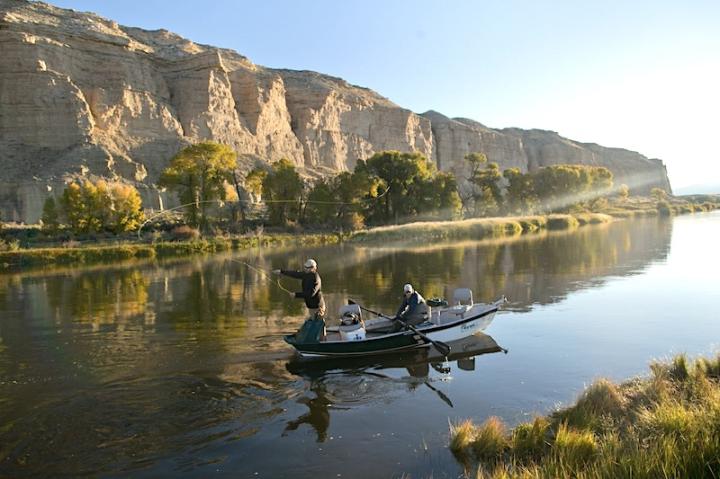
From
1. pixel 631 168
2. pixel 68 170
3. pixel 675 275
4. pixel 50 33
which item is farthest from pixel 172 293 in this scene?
pixel 631 168

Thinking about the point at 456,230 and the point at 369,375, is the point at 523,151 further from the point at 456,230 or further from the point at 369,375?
the point at 369,375

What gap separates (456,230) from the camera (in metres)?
60.2

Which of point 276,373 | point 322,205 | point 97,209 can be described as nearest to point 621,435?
point 276,373

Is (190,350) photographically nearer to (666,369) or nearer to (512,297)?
(666,369)

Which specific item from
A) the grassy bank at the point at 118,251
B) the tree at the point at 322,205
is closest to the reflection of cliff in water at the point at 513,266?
the grassy bank at the point at 118,251

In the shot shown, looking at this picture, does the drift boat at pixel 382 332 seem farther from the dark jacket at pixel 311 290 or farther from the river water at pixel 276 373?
the dark jacket at pixel 311 290

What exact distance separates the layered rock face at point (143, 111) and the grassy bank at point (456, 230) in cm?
3088

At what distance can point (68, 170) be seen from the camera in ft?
224

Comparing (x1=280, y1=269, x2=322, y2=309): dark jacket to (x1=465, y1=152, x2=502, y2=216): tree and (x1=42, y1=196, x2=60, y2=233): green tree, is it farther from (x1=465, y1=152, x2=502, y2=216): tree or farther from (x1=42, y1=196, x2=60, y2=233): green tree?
(x1=465, y1=152, x2=502, y2=216): tree

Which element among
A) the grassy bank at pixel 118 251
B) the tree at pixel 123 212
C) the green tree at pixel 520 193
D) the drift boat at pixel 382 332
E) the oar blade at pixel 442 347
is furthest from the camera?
the green tree at pixel 520 193

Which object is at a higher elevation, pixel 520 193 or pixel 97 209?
pixel 520 193

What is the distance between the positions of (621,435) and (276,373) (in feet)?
23.5

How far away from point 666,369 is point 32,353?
1442 cm

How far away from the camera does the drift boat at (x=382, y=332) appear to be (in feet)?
43.8
